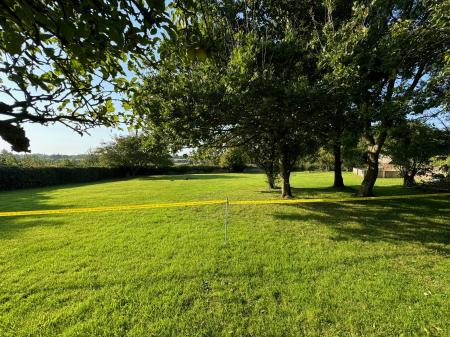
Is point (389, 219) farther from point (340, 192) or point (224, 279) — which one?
point (224, 279)

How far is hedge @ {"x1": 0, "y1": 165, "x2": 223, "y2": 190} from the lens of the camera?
67.4 ft

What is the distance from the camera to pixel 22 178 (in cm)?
2152

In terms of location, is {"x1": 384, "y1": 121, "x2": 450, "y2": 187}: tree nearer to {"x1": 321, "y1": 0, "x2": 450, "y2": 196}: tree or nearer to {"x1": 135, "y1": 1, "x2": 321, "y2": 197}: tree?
{"x1": 321, "y1": 0, "x2": 450, "y2": 196}: tree

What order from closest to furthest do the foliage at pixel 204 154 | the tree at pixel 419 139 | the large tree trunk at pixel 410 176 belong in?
the tree at pixel 419 139
the foliage at pixel 204 154
the large tree trunk at pixel 410 176

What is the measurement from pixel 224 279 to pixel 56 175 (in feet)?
90.1

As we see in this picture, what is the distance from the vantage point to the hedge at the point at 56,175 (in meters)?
20.5

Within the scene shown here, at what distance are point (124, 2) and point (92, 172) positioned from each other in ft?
108

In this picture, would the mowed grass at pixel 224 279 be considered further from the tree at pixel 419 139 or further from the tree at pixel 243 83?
the tree at pixel 243 83

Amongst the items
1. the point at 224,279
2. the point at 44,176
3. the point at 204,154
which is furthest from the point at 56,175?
the point at 224,279

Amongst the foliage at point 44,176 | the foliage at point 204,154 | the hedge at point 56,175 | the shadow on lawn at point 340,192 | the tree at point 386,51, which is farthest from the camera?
the hedge at point 56,175

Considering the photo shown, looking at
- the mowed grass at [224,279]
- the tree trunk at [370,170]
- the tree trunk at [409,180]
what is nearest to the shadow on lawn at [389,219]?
the mowed grass at [224,279]

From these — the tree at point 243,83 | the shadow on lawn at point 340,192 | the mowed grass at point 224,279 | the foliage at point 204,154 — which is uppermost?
the tree at point 243,83

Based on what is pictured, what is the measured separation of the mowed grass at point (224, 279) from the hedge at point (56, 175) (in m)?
17.3

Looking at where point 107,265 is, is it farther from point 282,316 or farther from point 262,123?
point 262,123
